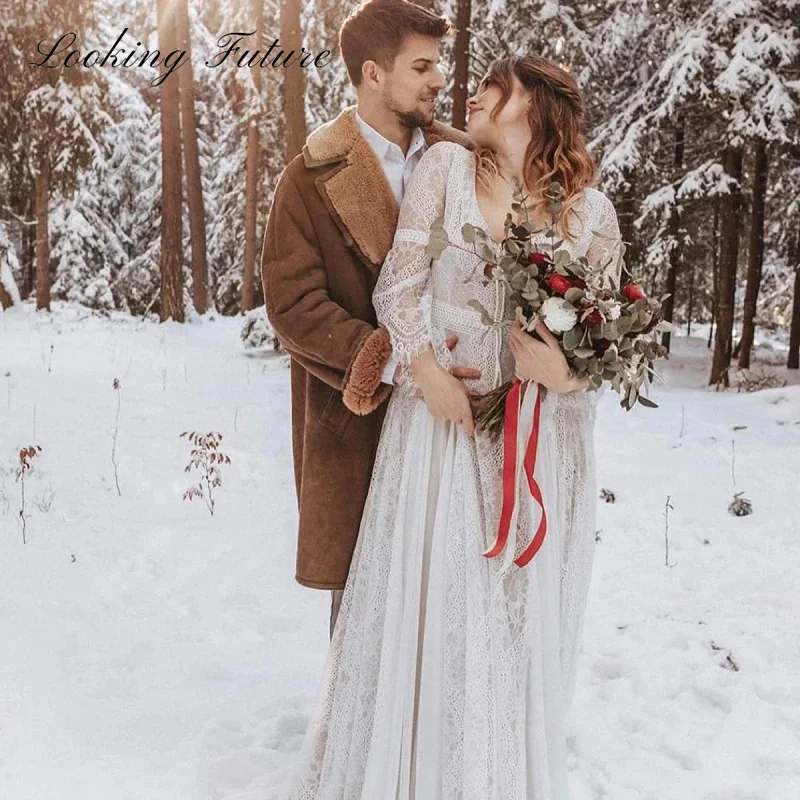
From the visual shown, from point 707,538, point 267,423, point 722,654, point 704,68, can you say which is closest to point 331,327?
point 722,654

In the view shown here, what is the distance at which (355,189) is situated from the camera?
8.98 ft

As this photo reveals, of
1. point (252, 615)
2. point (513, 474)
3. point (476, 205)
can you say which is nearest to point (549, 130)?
point (476, 205)

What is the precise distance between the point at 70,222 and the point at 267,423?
19.5 metres

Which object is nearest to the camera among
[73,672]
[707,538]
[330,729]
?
[330,729]

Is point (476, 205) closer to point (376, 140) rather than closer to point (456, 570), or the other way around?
point (376, 140)

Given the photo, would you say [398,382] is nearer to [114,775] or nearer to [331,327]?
[331,327]

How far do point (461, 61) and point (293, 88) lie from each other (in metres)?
2.34

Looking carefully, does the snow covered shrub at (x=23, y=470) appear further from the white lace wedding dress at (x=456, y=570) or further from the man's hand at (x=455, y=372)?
the man's hand at (x=455, y=372)

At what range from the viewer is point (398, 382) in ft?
8.41

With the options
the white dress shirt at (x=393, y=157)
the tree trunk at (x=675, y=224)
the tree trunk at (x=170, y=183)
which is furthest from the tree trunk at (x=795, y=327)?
the white dress shirt at (x=393, y=157)

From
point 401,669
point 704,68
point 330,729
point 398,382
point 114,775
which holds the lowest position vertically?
point 114,775

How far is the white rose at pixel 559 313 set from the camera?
7.07ft

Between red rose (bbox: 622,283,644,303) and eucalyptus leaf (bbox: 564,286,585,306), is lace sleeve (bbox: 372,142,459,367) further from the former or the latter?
red rose (bbox: 622,283,644,303)

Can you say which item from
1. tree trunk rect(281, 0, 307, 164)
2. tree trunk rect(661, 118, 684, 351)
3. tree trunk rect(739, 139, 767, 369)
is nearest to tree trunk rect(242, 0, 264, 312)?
tree trunk rect(281, 0, 307, 164)
